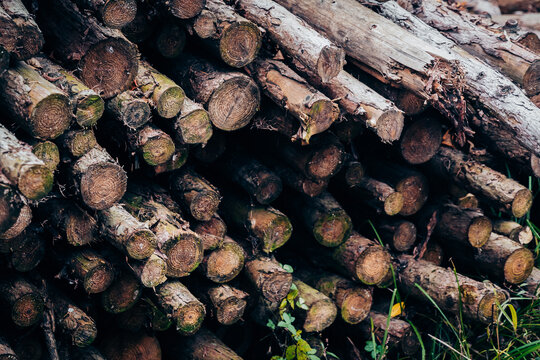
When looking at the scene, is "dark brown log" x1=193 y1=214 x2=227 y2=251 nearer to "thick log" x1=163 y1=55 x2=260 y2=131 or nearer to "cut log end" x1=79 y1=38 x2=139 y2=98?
"thick log" x1=163 y1=55 x2=260 y2=131

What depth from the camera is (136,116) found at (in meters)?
2.39

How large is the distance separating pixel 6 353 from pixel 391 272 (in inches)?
90.2

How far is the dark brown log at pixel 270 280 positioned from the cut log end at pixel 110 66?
4.14ft

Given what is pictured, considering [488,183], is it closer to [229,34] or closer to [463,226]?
[463,226]

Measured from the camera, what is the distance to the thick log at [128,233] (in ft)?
7.47

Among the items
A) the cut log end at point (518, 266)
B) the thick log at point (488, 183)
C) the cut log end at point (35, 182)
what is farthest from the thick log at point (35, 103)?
the cut log end at point (518, 266)

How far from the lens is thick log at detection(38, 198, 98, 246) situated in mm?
2355

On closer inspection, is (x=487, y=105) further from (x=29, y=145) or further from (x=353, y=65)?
(x=29, y=145)

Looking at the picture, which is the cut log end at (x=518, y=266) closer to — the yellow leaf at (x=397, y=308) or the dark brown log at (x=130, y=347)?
the yellow leaf at (x=397, y=308)

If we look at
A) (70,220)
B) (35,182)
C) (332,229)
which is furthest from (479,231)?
(35,182)

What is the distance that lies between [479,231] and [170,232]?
210 cm

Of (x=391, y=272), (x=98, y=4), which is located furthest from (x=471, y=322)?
(x=98, y=4)

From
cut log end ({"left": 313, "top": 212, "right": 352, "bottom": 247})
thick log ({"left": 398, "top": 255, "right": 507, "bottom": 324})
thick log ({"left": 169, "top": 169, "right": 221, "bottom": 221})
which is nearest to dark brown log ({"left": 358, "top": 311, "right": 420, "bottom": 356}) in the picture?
thick log ({"left": 398, "top": 255, "right": 507, "bottom": 324})

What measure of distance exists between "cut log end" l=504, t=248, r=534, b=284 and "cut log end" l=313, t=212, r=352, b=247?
1131 mm
